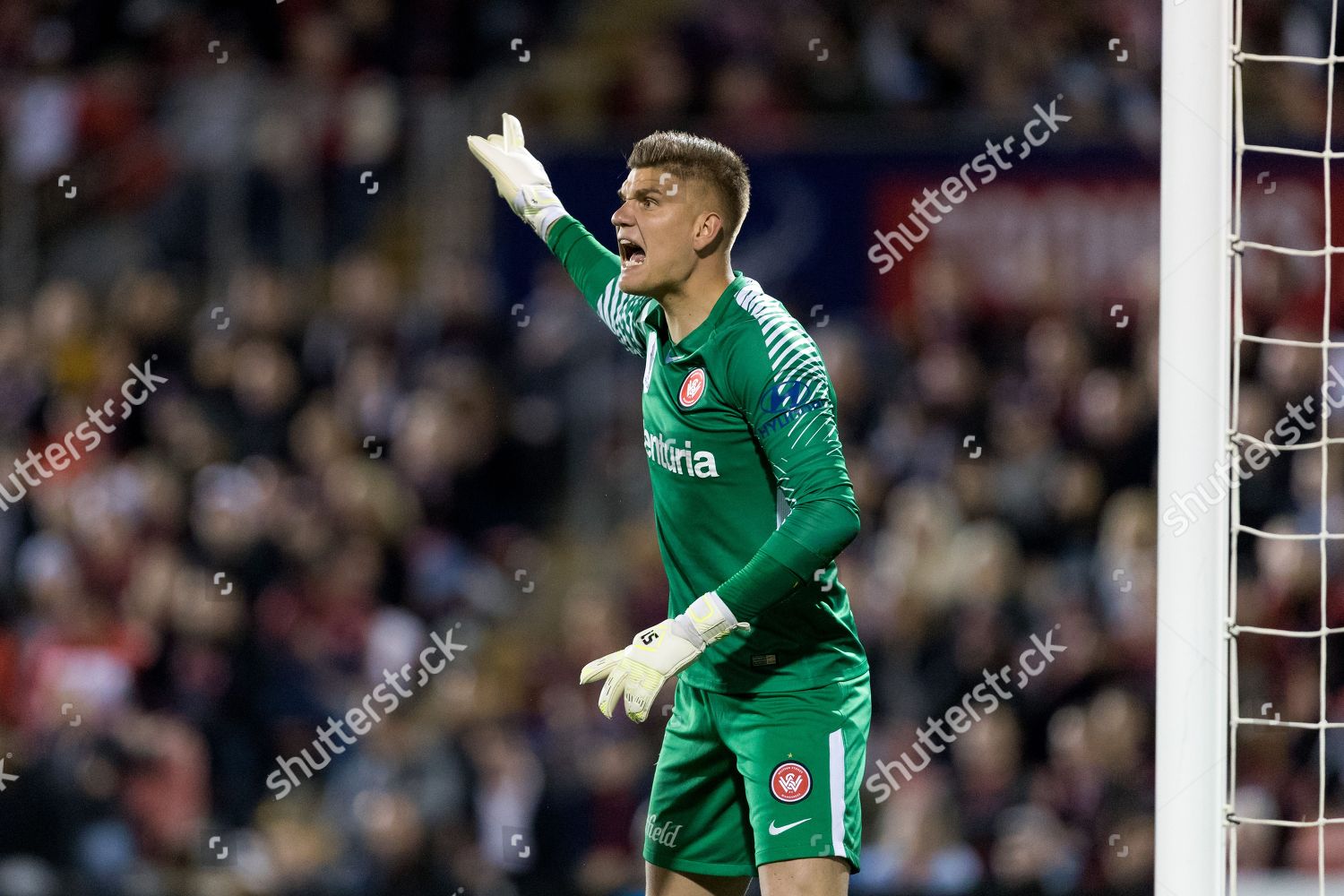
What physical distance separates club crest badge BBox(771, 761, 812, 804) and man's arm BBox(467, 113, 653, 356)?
123cm

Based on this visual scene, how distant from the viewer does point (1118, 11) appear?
35.2 feet

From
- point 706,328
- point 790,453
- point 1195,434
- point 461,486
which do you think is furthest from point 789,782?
point 461,486

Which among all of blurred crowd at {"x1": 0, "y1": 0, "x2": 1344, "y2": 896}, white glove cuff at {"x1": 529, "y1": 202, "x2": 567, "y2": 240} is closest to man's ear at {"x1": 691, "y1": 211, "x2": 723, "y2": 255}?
white glove cuff at {"x1": 529, "y1": 202, "x2": 567, "y2": 240}

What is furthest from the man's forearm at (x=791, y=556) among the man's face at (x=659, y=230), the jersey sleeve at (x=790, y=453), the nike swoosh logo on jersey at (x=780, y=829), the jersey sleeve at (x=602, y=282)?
the jersey sleeve at (x=602, y=282)

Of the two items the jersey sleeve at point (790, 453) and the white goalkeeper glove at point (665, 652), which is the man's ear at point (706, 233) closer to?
the jersey sleeve at point (790, 453)

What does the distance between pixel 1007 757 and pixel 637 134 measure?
12.1 ft

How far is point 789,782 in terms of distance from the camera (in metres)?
4.34

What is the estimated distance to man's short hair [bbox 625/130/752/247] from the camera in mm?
4523

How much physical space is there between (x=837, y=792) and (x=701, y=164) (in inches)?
60.9

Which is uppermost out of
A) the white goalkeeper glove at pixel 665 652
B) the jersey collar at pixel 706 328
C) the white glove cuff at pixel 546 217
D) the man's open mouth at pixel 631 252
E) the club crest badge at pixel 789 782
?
the white glove cuff at pixel 546 217

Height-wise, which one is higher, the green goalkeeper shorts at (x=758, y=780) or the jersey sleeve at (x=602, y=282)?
the jersey sleeve at (x=602, y=282)

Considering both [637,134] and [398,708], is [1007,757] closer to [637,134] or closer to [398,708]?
[398,708]

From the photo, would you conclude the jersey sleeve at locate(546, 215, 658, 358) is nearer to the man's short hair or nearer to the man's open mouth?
the man's open mouth

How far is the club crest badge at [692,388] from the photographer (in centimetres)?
441
